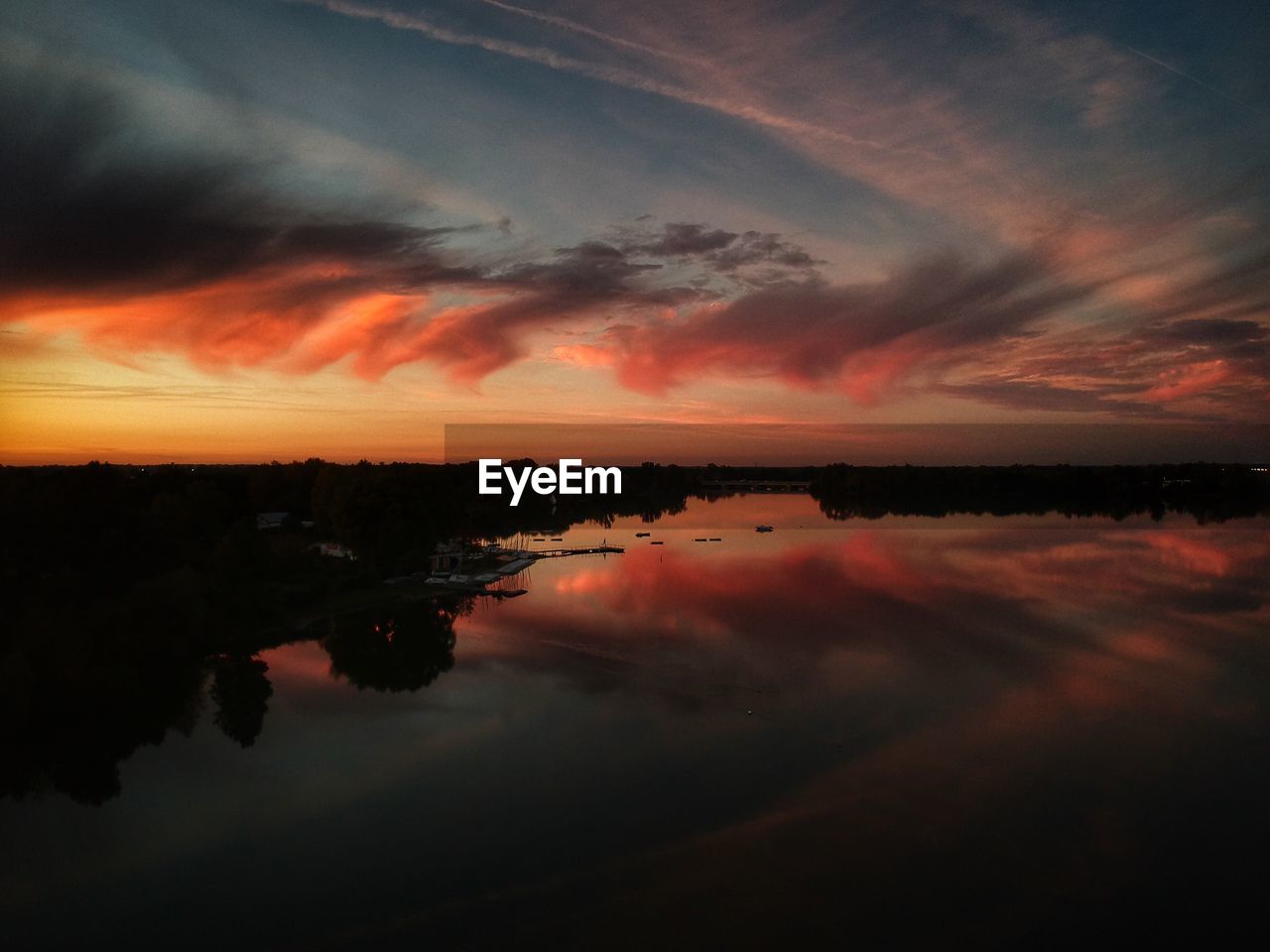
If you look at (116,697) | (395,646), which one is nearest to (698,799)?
(116,697)

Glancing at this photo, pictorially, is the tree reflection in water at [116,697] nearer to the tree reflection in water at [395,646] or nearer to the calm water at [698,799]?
the tree reflection in water at [395,646]

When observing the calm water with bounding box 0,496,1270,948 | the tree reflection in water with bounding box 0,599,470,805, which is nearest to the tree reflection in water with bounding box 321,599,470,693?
the tree reflection in water with bounding box 0,599,470,805

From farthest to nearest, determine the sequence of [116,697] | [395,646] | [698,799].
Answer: [395,646], [116,697], [698,799]

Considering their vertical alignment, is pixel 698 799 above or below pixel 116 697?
below

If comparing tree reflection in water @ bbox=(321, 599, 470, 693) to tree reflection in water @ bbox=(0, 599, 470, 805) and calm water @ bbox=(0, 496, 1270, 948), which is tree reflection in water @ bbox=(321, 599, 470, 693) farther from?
calm water @ bbox=(0, 496, 1270, 948)

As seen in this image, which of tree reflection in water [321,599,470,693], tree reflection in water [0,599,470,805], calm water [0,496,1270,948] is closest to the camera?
calm water [0,496,1270,948]

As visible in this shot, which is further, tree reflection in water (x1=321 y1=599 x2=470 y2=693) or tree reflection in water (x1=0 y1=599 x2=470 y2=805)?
tree reflection in water (x1=321 y1=599 x2=470 y2=693)

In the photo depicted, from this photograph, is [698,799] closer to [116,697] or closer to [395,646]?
[116,697]

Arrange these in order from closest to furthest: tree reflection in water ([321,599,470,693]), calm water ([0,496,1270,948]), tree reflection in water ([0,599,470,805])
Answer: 1. calm water ([0,496,1270,948])
2. tree reflection in water ([0,599,470,805])
3. tree reflection in water ([321,599,470,693])

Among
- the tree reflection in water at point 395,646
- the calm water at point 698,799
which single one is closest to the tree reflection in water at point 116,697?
the tree reflection in water at point 395,646
